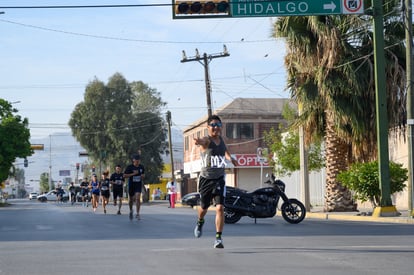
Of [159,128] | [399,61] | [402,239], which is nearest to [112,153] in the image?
[159,128]

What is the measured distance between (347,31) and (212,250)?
17.0 metres

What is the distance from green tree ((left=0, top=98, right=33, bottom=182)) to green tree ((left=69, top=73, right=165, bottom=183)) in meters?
10.4

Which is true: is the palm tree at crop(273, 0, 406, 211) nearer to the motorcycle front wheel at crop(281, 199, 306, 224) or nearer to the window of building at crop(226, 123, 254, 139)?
the motorcycle front wheel at crop(281, 199, 306, 224)

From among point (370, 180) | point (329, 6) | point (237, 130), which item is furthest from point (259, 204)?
point (237, 130)

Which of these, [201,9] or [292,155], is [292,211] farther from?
[292,155]

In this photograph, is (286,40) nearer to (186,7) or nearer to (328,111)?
(328,111)

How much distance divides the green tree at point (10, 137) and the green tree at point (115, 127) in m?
10.4

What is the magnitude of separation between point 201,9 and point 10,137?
48.1 m

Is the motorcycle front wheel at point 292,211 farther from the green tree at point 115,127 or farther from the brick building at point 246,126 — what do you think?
the green tree at point 115,127

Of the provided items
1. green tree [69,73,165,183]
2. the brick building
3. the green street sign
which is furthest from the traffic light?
green tree [69,73,165,183]

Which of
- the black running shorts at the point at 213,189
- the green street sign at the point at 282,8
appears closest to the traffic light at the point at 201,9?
the green street sign at the point at 282,8

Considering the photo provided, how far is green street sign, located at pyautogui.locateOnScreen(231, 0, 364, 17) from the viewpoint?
21.9 m

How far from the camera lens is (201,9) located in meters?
21.9

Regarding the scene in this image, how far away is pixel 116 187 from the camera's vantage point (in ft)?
96.9
